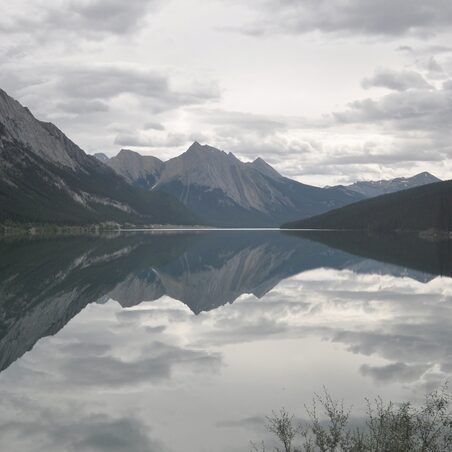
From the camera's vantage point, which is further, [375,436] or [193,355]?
[193,355]

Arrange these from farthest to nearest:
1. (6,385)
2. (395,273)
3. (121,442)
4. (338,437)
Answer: (395,273) → (6,385) → (121,442) → (338,437)

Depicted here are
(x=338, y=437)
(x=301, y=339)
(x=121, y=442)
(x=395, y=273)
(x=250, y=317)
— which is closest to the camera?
(x=338, y=437)

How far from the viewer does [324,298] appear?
68562mm

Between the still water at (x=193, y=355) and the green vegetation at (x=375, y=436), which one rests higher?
the green vegetation at (x=375, y=436)

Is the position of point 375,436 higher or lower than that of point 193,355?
higher

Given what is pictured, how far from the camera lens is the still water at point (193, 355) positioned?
2505cm

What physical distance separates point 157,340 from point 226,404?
55.5 feet

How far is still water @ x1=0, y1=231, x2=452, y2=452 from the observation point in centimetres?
2505

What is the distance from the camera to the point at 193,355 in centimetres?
3834

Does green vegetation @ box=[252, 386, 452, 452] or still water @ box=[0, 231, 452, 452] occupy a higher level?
green vegetation @ box=[252, 386, 452, 452]

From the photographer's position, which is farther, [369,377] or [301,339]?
[301,339]

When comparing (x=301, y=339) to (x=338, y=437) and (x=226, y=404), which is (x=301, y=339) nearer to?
(x=226, y=404)

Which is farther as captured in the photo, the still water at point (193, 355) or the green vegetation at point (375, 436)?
the still water at point (193, 355)

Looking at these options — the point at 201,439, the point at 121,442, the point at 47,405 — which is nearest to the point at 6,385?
the point at 47,405
